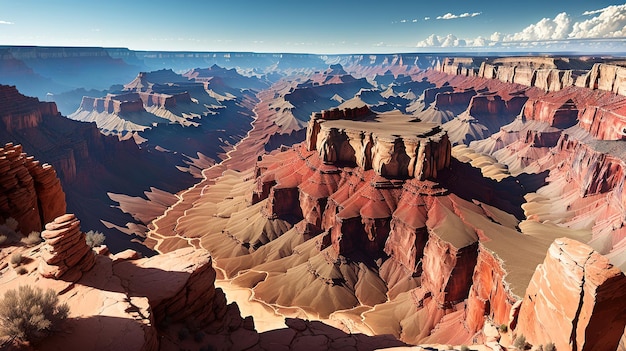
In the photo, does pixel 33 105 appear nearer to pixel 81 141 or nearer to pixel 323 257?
pixel 81 141

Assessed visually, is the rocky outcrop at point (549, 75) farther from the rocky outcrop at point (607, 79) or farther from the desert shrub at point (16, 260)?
the desert shrub at point (16, 260)

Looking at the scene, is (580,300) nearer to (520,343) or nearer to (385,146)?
(520,343)

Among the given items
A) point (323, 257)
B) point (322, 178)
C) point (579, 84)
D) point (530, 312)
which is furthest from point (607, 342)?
point (579, 84)

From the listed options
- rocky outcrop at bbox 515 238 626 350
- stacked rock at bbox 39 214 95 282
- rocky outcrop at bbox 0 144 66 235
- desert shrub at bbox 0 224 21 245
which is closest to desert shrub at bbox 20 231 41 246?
desert shrub at bbox 0 224 21 245

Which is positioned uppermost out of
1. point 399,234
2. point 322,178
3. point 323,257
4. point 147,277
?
point 147,277

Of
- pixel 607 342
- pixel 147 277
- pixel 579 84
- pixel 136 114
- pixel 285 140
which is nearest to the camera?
pixel 607 342

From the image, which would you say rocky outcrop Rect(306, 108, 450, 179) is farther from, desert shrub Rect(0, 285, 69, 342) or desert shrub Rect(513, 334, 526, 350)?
desert shrub Rect(0, 285, 69, 342)
